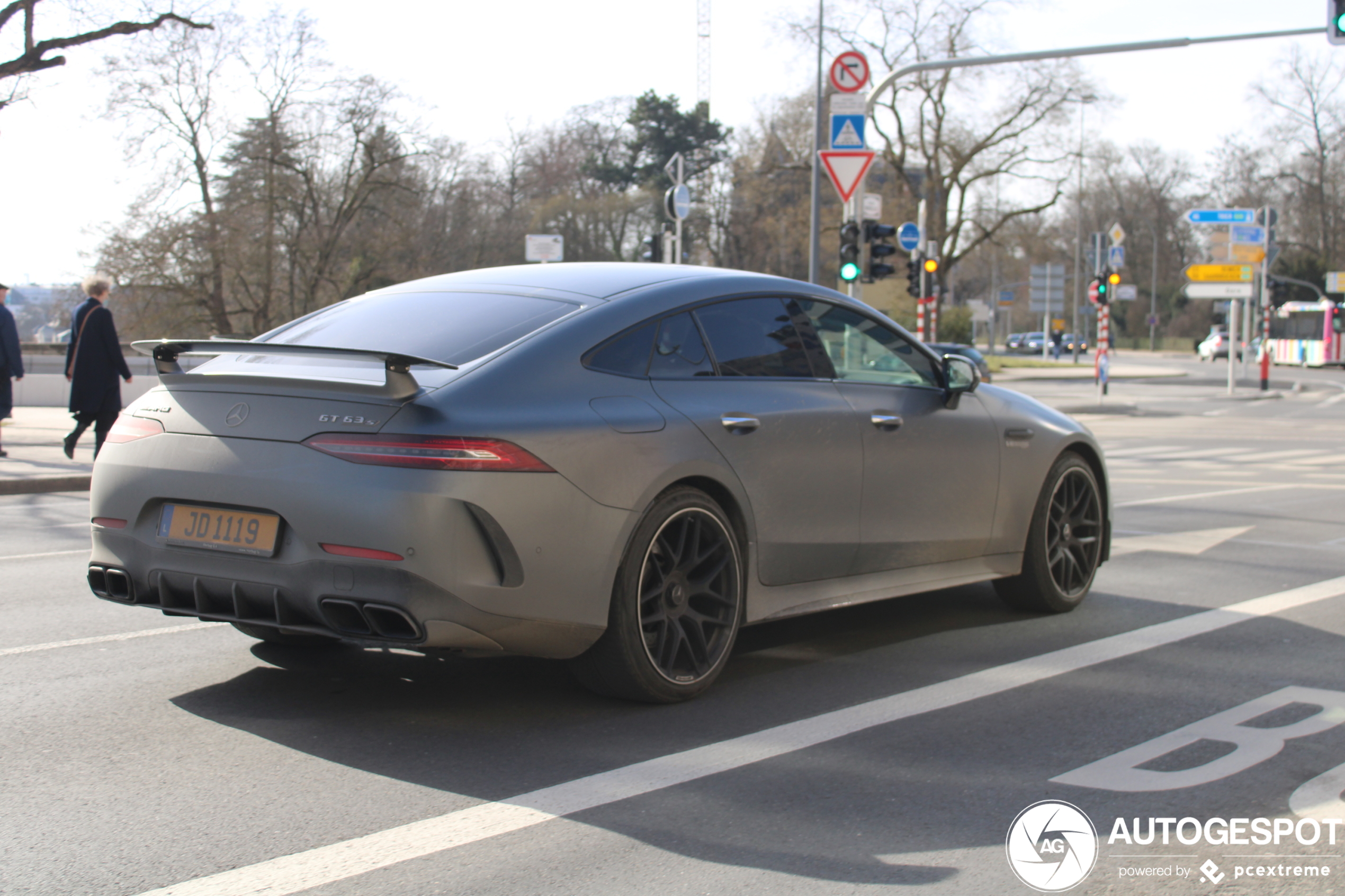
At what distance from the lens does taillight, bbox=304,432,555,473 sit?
12.8ft

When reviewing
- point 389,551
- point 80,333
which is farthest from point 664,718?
point 80,333

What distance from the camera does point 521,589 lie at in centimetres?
402

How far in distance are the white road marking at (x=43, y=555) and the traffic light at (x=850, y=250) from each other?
50.2 ft

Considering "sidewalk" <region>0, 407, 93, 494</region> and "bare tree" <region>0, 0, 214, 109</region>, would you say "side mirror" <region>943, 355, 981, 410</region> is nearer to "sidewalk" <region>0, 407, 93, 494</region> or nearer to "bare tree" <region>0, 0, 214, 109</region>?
"sidewalk" <region>0, 407, 93, 494</region>

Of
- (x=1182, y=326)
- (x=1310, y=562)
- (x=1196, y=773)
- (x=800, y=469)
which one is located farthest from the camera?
(x=1182, y=326)

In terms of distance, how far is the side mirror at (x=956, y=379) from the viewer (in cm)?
590

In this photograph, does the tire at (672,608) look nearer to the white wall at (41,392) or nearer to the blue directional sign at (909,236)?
the white wall at (41,392)

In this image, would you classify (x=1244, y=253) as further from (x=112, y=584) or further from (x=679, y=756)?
(x=112, y=584)

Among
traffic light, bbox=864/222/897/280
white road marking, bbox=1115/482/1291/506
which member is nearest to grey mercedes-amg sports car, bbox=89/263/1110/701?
white road marking, bbox=1115/482/1291/506

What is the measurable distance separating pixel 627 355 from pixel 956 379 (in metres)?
1.95

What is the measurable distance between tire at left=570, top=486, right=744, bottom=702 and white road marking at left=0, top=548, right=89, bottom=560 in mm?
4842

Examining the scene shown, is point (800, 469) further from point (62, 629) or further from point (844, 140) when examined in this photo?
point (844, 140)

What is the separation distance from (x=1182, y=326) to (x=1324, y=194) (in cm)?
2856

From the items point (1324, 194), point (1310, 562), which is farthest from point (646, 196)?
point (1310, 562)
